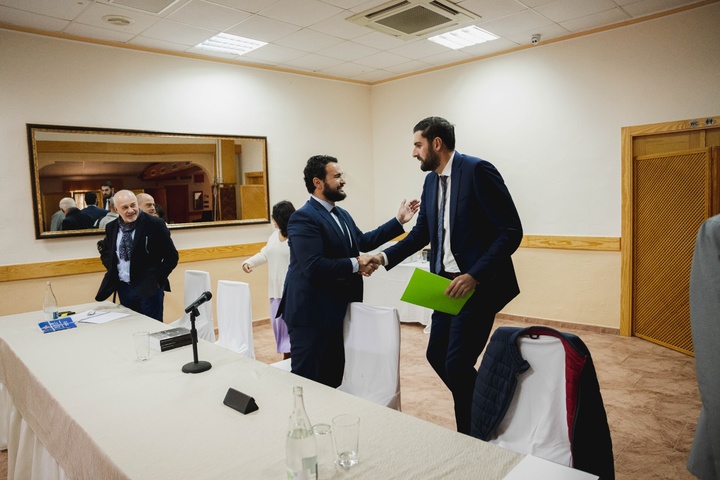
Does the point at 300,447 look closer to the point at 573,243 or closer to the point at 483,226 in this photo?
the point at 483,226

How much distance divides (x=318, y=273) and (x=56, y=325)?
1.59 m

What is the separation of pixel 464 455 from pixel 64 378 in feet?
5.38

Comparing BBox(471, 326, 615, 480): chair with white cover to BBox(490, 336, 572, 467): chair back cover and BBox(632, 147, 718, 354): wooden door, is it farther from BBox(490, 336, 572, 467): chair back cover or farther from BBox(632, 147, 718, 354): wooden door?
BBox(632, 147, 718, 354): wooden door

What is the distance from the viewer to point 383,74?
22.2 feet

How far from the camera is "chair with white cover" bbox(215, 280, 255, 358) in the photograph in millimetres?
3250

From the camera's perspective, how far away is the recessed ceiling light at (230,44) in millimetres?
5047

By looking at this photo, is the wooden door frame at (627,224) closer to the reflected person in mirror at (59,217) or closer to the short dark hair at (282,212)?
the short dark hair at (282,212)

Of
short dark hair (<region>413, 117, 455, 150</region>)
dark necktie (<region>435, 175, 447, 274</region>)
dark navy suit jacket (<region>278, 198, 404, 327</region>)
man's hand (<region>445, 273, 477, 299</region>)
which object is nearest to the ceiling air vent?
short dark hair (<region>413, 117, 455, 150</region>)

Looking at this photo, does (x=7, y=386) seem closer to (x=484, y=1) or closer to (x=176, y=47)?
(x=176, y=47)

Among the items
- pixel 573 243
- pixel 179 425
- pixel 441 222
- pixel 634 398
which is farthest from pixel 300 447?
pixel 573 243

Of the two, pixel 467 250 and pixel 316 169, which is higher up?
pixel 316 169

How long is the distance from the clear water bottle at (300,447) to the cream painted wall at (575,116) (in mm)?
4833

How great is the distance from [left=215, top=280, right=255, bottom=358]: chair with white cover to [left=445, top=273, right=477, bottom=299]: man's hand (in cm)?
136

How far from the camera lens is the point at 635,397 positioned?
142 inches
